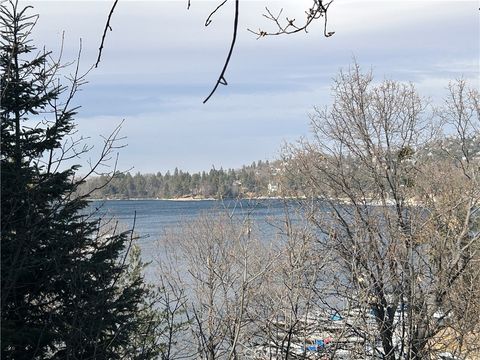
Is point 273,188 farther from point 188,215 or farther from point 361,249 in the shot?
point 188,215

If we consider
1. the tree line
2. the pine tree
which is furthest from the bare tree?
the pine tree

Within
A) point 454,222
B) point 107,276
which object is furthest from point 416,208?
point 107,276

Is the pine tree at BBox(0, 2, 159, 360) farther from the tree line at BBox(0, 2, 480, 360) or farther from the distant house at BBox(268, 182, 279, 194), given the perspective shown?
the distant house at BBox(268, 182, 279, 194)

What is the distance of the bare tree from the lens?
43.5 ft

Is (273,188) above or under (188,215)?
above

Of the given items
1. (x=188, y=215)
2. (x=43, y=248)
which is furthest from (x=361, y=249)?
(x=188, y=215)

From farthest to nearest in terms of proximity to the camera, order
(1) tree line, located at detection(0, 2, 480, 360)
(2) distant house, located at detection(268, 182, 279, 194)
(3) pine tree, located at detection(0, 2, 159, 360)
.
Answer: (2) distant house, located at detection(268, 182, 279, 194)
(1) tree line, located at detection(0, 2, 480, 360)
(3) pine tree, located at detection(0, 2, 159, 360)

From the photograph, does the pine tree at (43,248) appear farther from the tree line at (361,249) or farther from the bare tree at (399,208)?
the bare tree at (399,208)

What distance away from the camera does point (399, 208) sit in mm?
14547

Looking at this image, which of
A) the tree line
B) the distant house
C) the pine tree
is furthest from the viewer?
the distant house

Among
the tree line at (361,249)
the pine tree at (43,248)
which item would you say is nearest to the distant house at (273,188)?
the tree line at (361,249)

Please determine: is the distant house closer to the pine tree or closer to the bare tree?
the bare tree

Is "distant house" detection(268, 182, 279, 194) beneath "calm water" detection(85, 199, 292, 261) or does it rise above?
above

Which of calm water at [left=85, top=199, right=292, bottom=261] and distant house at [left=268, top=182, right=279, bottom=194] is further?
distant house at [left=268, top=182, right=279, bottom=194]
